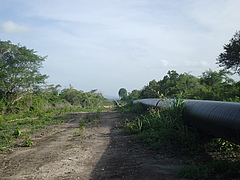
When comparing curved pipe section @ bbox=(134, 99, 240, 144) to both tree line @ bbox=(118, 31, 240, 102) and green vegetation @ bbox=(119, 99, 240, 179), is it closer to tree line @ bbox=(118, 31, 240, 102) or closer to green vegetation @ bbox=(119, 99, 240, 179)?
green vegetation @ bbox=(119, 99, 240, 179)

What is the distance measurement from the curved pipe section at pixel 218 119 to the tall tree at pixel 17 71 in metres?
14.7

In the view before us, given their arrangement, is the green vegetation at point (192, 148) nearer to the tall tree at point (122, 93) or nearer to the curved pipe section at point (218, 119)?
the curved pipe section at point (218, 119)

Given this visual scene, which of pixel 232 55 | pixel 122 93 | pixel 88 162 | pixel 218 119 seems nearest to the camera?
pixel 218 119

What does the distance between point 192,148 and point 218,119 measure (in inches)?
38.0

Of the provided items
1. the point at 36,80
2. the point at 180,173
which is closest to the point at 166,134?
the point at 180,173

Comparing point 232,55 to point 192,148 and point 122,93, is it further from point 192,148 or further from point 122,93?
point 122,93

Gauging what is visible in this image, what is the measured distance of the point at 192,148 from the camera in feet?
14.5

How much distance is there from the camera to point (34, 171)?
369 centimetres

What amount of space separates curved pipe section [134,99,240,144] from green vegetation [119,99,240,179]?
1.06ft

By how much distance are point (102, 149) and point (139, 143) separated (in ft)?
3.09

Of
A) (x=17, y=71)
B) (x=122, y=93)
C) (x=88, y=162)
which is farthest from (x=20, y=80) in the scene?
(x=122, y=93)

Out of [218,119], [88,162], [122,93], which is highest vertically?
[122,93]

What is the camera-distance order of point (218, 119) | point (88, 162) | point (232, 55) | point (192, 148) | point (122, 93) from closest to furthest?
point (218, 119), point (88, 162), point (192, 148), point (232, 55), point (122, 93)

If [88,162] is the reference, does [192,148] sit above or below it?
above
